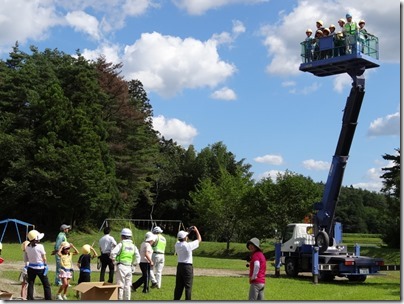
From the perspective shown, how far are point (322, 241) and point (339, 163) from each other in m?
2.94

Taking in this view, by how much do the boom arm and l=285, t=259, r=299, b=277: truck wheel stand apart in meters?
2.13

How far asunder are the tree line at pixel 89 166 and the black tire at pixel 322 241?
63.2 feet

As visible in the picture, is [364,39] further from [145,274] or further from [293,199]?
[293,199]

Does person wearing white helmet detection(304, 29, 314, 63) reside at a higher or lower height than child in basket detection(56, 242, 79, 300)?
higher

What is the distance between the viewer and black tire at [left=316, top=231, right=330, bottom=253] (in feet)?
70.3

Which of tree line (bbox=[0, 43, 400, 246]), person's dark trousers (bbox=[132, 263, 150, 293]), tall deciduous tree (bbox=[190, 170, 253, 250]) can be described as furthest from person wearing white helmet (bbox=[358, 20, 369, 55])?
tall deciduous tree (bbox=[190, 170, 253, 250])

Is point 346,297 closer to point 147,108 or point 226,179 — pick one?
point 226,179

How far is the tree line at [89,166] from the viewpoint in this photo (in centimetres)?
4372

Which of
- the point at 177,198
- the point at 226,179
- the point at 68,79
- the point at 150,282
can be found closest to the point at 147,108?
the point at 177,198

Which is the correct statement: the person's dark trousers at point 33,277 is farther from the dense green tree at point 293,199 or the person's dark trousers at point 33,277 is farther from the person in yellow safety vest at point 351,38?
the dense green tree at point 293,199

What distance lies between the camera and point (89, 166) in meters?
47.9

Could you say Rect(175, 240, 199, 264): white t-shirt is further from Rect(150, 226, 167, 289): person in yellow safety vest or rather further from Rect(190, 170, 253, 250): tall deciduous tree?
Rect(190, 170, 253, 250): tall deciduous tree

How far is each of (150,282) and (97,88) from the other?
124 feet

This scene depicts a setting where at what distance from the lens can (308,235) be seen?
2373cm
